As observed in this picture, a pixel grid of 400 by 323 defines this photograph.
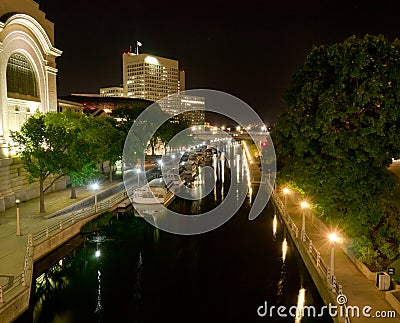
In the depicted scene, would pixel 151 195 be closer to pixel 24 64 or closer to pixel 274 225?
pixel 274 225

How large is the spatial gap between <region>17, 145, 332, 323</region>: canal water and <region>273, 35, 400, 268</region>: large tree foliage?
165 inches

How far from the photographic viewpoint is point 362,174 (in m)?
15.1

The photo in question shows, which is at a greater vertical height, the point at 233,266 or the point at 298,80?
the point at 298,80

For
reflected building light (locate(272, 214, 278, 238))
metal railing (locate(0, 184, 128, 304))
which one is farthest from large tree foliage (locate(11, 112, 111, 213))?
reflected building light (locate(272, 214, 278, 238))

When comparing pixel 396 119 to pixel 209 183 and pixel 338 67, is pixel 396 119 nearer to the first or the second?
pixel 338 67

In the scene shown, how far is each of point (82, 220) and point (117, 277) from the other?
700cm

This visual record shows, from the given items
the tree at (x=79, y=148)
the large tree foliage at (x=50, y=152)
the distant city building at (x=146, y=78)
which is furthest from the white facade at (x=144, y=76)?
the large tree foliage at (x=50, y=152)

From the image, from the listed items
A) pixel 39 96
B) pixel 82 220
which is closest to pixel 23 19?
pixel 39 96

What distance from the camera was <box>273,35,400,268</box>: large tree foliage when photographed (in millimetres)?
14133

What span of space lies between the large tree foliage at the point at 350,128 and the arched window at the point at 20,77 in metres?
23.1

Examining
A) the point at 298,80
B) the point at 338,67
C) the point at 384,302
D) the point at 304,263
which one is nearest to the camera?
the point at 384,302

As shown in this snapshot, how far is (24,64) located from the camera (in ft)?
103

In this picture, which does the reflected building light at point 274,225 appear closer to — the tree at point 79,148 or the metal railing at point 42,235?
the metal railing at point 42,235

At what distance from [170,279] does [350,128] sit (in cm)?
1046
